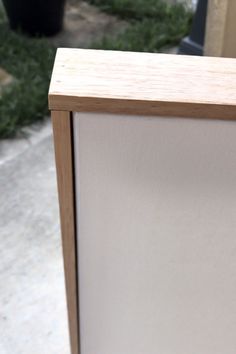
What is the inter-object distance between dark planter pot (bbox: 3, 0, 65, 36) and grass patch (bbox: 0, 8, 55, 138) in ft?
0.19

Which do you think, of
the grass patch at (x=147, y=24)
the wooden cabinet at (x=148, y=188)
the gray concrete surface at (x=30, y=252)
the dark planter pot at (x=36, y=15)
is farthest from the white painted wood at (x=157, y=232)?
the dark planter pot at (x=36, y=15)

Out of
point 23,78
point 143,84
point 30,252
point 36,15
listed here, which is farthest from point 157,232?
point 36,15

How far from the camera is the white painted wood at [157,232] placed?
60 centimetres

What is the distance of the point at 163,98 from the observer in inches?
21.8

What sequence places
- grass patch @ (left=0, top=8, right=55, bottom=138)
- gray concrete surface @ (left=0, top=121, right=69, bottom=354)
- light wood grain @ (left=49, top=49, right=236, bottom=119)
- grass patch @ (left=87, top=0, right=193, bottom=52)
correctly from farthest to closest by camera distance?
grass patch @ (left=87, top=0, right=193, bottom=52), grass patch @ (left=0, top=8, right=55, bottom=138), gray concrete surface @ (left=0, top=121, right=69, bottom=354), light wood grain @ (left=49, top=49, right=236, bottom=119)

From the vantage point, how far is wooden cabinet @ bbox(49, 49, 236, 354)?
57cm

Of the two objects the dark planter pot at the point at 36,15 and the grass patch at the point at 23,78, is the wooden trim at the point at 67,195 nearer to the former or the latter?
the grass patch at the point at 23,78

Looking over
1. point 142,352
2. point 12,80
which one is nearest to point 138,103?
point 142,352

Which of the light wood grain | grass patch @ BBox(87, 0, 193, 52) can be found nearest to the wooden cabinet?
the light wood grain

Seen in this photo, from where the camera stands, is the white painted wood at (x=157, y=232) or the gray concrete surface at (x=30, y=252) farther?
the gray concrete surface at (x=30, y=252)

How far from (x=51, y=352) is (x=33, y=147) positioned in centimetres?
77

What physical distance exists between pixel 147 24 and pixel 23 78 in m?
0.67

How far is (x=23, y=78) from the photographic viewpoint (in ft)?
6.61

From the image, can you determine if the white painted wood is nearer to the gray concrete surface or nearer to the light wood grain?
the light wood grain
